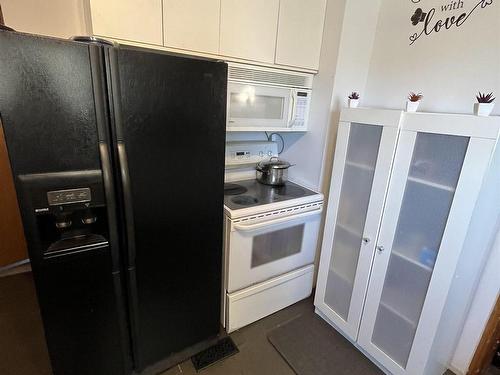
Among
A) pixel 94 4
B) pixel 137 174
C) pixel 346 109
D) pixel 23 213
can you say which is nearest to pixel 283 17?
pixel 346 109

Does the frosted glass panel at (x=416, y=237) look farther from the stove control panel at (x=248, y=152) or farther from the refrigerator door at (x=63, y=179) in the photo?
the refrigerator door at (x=63, y=179)

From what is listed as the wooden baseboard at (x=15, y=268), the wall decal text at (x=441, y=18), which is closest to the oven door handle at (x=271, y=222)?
the wall decal text at (x=441, y=18)

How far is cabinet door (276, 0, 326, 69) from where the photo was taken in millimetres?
1829

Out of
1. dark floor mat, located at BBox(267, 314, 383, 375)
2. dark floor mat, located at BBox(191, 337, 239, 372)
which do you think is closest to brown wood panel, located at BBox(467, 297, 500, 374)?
dark floor mat, located at BBox(267, 314, 383, 375)

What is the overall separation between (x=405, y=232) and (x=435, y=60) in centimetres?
106

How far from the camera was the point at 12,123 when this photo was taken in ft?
3.26

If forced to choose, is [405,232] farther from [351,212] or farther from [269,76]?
[269,76]

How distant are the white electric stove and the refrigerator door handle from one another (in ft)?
1.96

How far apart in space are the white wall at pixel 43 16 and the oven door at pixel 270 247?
164 centimetres

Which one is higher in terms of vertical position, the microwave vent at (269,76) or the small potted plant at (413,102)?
the microwave vent at (269,76)

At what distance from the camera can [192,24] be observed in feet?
5.08

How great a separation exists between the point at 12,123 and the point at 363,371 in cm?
226

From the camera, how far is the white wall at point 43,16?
5.48 ft

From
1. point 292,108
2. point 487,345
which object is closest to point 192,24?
point 292,108
